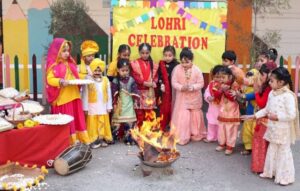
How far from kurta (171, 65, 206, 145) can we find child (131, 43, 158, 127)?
14.7 inches

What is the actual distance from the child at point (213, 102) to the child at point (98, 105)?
1552 millimetres

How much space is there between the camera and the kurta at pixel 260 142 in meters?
6.34

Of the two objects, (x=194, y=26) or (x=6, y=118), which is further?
(x=194, y=26)

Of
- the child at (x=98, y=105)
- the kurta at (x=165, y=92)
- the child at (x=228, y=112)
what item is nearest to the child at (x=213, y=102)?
the child at (x=228, y=112)

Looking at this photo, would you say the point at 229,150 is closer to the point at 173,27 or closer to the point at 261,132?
the point at 261,132

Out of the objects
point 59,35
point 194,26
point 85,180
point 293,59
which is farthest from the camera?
point 293,59

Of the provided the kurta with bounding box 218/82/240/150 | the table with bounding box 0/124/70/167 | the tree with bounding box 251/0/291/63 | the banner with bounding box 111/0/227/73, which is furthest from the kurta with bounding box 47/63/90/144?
the tree with bounding box 251/0/291/63

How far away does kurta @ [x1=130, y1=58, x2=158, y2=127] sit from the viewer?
771 cm

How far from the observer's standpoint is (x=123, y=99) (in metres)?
7.57

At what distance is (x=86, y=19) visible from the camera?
1037 centimetres

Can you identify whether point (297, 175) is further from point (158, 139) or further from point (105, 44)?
point (105, 44)

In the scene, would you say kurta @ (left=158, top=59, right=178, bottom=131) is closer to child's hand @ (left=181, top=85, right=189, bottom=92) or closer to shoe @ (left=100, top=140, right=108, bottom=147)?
child's hand @ (left=181, top=85, right=189, bottom=92)

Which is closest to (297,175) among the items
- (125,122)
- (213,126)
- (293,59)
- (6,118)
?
(213,126)

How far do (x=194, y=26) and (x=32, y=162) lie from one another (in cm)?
369
